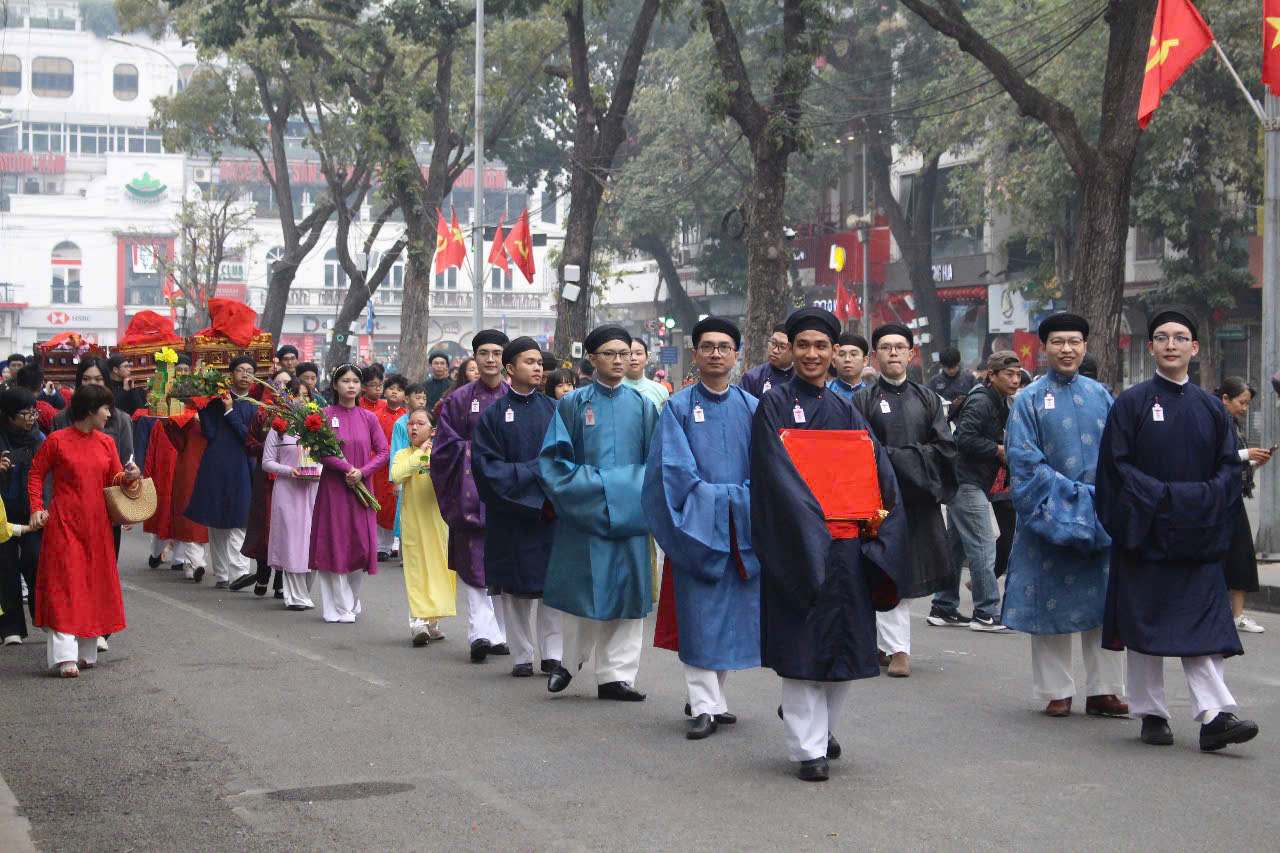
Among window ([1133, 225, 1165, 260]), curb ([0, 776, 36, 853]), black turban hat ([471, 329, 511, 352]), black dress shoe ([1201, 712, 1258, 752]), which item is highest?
window ([1133, 225, 1165, 260])

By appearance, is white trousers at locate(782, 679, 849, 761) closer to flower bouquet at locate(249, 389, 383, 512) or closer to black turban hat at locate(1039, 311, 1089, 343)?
black turban hat at locate(1039, 311, 1089, 343)

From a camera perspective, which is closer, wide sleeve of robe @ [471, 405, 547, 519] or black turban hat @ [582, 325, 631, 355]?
black turban hat @ [582, 325, 631, 355]

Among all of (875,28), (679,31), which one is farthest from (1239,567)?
(679,31)

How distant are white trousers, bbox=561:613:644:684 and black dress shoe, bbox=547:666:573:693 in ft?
0.45

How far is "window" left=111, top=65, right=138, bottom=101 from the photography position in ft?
307

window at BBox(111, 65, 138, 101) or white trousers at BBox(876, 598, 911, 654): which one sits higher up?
window at BBox(111, 65, 138, 101)

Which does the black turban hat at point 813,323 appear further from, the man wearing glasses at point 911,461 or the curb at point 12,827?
the curb at point 12,827

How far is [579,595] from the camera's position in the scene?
26.8 feet

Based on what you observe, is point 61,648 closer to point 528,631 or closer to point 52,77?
point 528,631

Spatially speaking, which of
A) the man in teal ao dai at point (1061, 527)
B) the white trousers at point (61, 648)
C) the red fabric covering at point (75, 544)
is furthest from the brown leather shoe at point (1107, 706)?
the white trousers at point (61, 648)

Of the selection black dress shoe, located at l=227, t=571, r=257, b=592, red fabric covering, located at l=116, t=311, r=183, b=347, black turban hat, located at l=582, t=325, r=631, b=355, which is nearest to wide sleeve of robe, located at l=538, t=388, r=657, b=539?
black turban hat, located at l=582, t=325, r=631, b=355

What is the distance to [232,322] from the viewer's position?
1458 centimetres

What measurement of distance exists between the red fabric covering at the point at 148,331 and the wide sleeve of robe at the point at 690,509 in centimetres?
987

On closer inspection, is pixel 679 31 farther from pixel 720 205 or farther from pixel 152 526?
pixel 152 526
